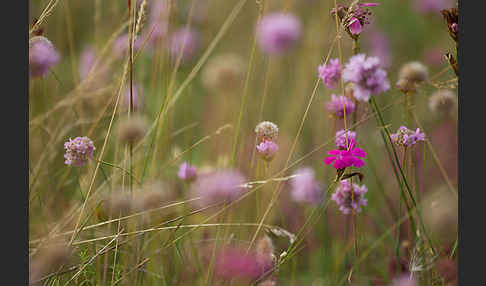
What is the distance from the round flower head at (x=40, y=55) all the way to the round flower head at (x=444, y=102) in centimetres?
65

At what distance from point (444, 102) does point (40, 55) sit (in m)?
0.67

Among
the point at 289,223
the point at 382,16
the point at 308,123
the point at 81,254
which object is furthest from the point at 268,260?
the point at 382,16

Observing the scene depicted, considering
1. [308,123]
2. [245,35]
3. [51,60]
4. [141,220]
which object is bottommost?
[141,220]

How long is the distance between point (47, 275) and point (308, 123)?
1.00 metres

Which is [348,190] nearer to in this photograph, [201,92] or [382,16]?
[201,92]

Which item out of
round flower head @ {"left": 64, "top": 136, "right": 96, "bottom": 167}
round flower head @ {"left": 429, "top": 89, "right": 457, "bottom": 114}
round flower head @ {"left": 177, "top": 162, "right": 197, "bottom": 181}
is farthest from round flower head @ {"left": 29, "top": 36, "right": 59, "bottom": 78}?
round flower head @ {"left": 429, "top": 89, "right": 457, "bottom": 114}

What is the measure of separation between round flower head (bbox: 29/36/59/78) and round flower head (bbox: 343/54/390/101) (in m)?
0.44

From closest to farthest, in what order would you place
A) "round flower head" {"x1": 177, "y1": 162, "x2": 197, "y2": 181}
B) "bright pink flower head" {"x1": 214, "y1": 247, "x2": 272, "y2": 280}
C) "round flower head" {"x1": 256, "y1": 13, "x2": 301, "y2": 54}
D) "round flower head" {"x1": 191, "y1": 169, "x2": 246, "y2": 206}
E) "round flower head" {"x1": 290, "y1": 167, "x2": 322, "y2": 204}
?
1. "bright pink flower head" {"x1": 214, "y1": 247, "x2": 272, "y2": 280}
2. "round flower head" {"x1": 191, "y1": 169, "x2": 246, "y2": 206}
3. "round flower head" {"x1": 177, "y1": 162, "x2": 197, "y2": 181}
4. "round flower head" {"x1": 290, "y1": 167, "x2": 322, "y2": 204}
5. "round flower head" {"x1": 256, "y1": 13, "x2": 301, "y2": 54}

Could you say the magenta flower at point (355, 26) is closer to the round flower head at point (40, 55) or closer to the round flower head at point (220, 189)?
the round flower head at point (220, 189)

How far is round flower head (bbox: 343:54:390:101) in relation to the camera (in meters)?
0.75

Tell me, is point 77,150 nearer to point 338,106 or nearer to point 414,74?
point 338,106

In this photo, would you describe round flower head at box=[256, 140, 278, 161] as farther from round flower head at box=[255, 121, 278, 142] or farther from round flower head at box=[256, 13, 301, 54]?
round flower head at box=[256, 13, 301, 54]

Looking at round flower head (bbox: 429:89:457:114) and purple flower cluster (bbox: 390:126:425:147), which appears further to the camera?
round flower head (bbox: 429:89:457:114)

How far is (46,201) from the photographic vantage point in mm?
978
